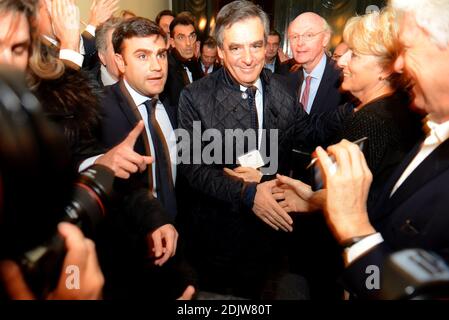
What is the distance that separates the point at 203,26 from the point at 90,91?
25.5 feet

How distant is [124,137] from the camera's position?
173cm

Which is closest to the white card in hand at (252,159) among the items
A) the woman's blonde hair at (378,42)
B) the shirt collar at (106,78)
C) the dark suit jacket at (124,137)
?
the dark suit jacket at (124,137)

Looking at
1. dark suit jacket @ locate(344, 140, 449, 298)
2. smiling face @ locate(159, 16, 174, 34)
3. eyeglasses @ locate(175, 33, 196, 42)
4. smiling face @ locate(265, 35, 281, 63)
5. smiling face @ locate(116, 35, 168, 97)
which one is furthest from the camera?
smiling face @ locate(265, 35, 281, 63)

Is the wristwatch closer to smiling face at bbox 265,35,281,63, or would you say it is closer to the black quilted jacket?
the black quilted jacket

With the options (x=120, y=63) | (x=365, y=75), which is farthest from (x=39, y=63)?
(x=365, y=75)

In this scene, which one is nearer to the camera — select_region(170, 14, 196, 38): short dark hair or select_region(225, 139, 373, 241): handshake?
select_region(225, 139, 373, 241): handshake

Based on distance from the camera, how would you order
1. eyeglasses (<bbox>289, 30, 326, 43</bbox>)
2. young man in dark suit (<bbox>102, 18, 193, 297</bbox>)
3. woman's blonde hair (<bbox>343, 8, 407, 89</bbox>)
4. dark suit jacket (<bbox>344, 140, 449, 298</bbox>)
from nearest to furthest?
dark suit jacket (<bbox>344, 140, 449, 298</bbox>)
young man in dark suit (<bbox>102, 18, 193, 297</bbox>)
woman's blonde hair (<bbox>343, 8, 407, 89</bbox>)
eyeglasses (<bbox>289, 30, 326, 43</bbox>)

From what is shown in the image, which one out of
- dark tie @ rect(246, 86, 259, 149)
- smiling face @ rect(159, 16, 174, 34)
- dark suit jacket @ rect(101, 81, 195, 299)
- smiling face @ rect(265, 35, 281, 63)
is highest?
smiling face @ rect(159, 16, 174, 34)

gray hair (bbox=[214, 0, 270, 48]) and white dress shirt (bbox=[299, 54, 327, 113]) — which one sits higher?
gray hair (bbox=[214, 0, 270, 48])

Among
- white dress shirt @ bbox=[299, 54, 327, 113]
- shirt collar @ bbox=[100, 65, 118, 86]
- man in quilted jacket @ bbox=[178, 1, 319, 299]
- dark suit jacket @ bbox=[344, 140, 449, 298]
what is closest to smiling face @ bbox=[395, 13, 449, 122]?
dark suit jacket @ bbox=[344, 140, 449, 298]

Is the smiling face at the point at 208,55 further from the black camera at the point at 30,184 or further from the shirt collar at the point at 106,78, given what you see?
the black camera at the point at 30,184

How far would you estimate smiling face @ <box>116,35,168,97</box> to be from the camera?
75.2 inches

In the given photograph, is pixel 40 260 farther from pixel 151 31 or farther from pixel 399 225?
pixel 151 31
